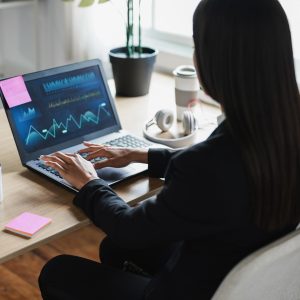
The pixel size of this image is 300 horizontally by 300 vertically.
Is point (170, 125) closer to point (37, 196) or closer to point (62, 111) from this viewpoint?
point (62, 111)

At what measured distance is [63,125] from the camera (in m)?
1.75

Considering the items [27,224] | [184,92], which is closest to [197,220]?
[27,224]

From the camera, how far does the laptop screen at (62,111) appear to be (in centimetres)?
165

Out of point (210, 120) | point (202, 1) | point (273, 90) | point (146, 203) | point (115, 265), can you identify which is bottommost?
point (115, 265)

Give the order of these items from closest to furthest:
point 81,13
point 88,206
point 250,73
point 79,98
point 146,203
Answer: point 250,73 → point 146,203 → point 88,206 → point 79,98 → point 81,13

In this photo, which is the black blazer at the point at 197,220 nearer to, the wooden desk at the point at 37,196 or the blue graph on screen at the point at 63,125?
the wooden desk at the point at 37,196

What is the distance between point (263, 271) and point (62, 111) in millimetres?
884

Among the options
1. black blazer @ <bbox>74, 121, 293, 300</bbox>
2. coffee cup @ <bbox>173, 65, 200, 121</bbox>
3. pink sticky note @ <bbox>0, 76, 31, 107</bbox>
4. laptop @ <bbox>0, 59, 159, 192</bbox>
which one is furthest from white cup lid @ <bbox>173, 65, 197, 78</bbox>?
black blazer @ <bbox>74, 121, 293, 300</bbox>

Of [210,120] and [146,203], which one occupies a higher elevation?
[146,203]

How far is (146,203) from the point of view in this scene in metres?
1.25

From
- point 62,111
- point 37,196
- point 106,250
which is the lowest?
point 106,250

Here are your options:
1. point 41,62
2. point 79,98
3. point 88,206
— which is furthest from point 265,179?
point 41,62

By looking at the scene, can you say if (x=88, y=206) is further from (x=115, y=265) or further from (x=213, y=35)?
(x=213, y=35)

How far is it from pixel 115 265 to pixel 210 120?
0.67 metres
